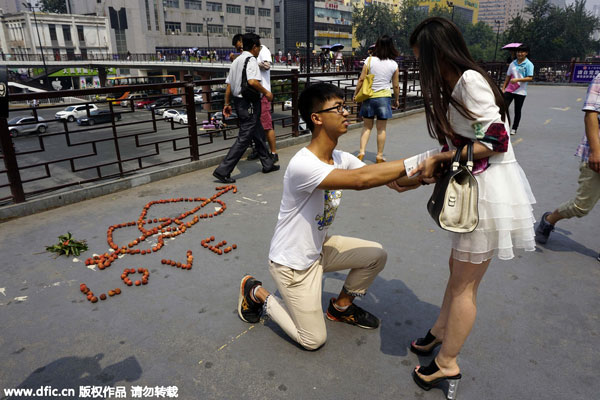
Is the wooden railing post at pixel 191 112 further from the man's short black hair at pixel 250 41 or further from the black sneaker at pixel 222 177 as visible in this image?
the man's short black hair at pixel 250 41

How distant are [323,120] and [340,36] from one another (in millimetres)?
100646

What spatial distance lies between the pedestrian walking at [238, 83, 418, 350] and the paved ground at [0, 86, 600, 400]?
20 centimetres

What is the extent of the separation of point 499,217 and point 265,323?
1718mm

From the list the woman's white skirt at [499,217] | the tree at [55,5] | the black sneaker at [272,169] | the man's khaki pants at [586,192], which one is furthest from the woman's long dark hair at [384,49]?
the tree at [55,5]

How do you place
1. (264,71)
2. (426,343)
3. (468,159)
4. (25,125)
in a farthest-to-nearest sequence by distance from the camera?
(25,125) → (264,71) → (426,343) → (468,159)

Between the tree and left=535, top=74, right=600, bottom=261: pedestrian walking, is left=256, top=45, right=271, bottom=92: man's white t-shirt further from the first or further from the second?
the tree

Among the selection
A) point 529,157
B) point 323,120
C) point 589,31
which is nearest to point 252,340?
point 323,120

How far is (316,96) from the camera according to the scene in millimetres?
2406

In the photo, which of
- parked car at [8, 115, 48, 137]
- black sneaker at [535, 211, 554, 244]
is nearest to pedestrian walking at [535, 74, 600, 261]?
black sneaker at [535, 211, 554, 244]

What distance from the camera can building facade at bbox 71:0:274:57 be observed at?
236ft

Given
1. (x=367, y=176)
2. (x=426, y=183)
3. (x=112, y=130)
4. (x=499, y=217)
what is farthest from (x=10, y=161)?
(x=112, y=130)

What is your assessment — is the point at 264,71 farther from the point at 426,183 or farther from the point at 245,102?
the point at 426,183

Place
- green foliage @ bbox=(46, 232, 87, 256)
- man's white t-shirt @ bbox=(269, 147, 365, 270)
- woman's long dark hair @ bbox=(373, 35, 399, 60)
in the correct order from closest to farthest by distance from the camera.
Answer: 1. man's white t-shirt @ bbox=(269, 147, 365, 270)
2. green foliage @ bbox=(46, 232, 87, 256)
3. woman's long dark hair @ bbox=(373, 35, 399, 60)

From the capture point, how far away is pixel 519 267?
3520 mm
